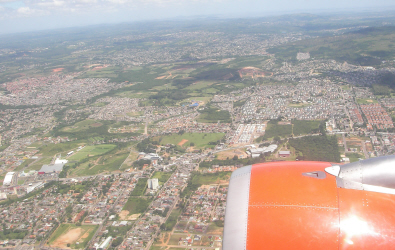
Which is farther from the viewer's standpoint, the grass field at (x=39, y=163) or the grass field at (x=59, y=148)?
the grass field at (x=59, y=148)

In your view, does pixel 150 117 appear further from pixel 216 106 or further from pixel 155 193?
pixel 155 193

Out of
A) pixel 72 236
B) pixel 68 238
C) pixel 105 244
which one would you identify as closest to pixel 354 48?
pixel 105 244

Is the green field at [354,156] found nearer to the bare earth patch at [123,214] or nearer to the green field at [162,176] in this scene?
the green field at [162,176]

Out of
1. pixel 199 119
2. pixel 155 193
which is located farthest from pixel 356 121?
pixel 155 193

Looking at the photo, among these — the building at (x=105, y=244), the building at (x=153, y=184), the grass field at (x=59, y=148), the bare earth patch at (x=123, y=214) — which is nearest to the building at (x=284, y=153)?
the building at (x=153, y=184)

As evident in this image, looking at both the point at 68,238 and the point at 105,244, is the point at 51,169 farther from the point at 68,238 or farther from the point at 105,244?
the point at 105,244
